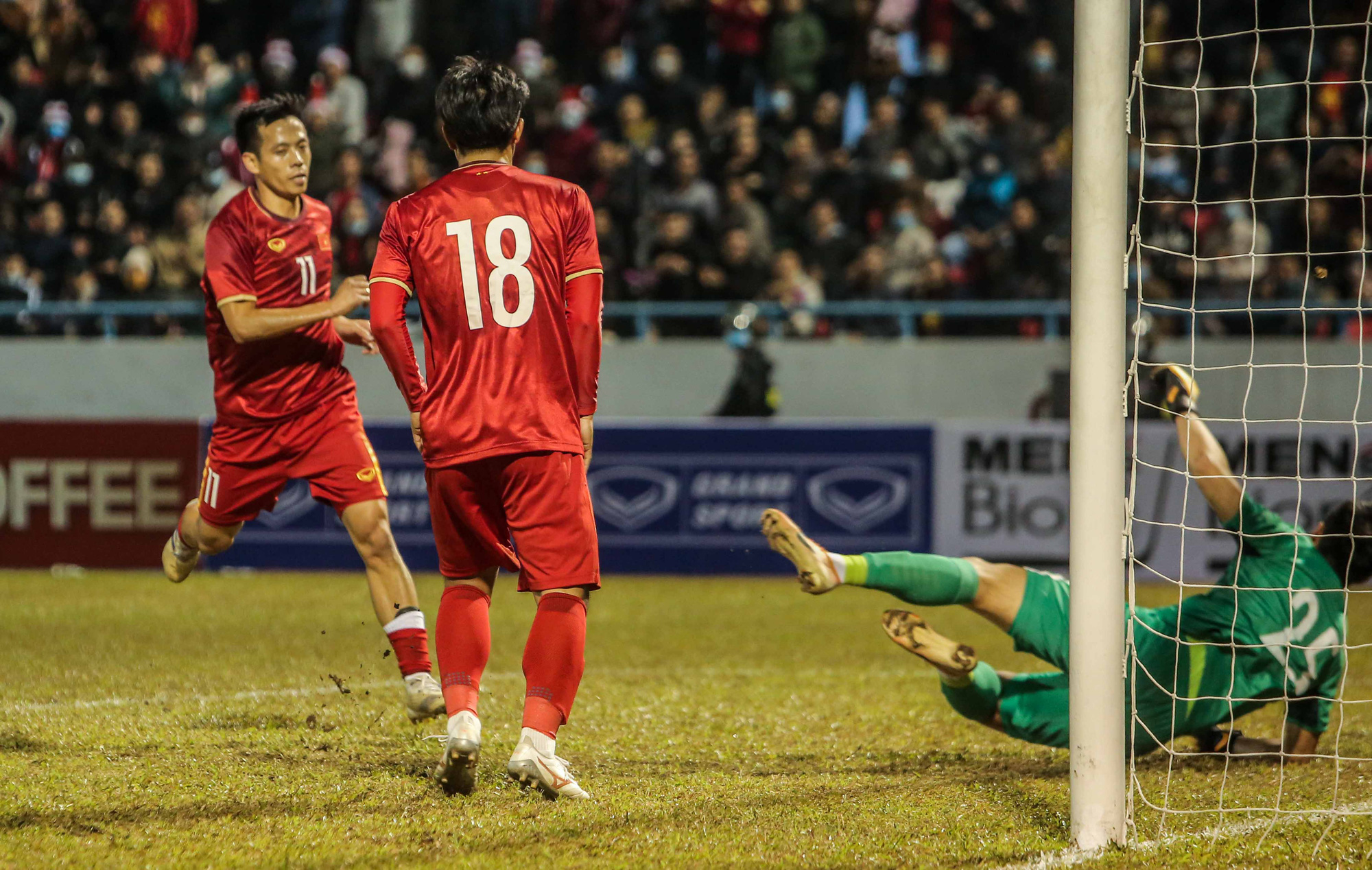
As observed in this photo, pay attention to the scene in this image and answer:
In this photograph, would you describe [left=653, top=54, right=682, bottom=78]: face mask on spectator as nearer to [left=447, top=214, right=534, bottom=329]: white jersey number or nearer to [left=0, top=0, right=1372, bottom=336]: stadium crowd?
[left=0, top=0, right=1372, bottom=336]: stadium crowd

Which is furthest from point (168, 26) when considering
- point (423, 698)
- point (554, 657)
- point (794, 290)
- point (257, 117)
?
point (554, 657)

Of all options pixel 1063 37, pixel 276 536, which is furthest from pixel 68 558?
pixel 1063 37

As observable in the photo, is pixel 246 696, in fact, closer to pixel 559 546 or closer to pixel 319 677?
pixel 319 677

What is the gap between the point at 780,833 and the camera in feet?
12.9

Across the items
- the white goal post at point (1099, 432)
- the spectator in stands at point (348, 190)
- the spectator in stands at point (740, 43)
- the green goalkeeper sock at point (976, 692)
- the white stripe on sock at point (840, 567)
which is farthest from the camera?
the spectator in stands at point (740, 43)

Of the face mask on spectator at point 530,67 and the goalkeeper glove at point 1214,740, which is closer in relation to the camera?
the goalkeeper glove at point 1214,740

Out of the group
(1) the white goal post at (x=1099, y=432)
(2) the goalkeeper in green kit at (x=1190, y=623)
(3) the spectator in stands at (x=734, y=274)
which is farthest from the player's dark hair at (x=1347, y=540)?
(3) the spectator in stands at (x=734, y=274)

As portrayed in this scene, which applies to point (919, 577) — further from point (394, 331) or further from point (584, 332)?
point (394, 331)

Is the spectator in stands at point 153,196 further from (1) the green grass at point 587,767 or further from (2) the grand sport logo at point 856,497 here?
(2) the grand sport logo at point 856,497

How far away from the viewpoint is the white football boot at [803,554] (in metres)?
4.44

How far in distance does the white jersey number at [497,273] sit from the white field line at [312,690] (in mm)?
2588

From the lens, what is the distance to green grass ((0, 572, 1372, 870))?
12.4 feet

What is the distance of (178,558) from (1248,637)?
4.22m

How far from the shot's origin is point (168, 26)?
15.3m
